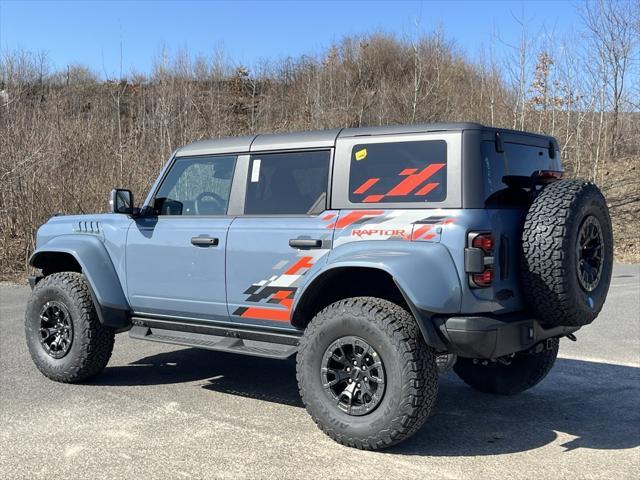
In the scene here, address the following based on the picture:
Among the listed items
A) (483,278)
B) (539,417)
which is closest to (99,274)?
(483,278)

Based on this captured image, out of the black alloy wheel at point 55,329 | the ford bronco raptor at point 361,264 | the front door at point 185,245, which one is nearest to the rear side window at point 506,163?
the ford bronco raptor at point 361,264

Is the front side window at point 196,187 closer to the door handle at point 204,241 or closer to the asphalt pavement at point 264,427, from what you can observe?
the door handle at point 204,241

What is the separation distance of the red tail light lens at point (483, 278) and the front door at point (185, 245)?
1.89 meters

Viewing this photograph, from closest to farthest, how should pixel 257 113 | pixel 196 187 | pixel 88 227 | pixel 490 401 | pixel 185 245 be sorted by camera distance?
pixel 185 245 < pixel 490 401 < pixel 196 187 < pixel 88 227 < pixel 257 113

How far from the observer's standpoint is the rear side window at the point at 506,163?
13.8 feet

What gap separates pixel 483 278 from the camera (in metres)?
3.91

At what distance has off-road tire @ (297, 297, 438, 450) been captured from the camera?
395 centimetres

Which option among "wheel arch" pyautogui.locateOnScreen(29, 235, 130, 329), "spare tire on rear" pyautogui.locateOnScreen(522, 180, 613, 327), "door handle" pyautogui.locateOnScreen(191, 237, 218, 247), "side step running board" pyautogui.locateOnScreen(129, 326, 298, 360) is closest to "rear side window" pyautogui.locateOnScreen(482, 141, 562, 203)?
"spare tire on rear" pyautogui.locateOnScreen(522, 180, 613, 327)

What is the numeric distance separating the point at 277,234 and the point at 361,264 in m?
0.80

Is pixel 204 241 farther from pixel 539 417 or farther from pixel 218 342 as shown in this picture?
pixel 539 417

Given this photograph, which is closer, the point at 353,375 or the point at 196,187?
the point at 353,375

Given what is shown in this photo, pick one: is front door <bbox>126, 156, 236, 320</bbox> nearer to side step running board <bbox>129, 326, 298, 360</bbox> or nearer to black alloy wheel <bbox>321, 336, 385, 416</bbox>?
side step running board <bbox>129, 326, 298, 360</bbox>

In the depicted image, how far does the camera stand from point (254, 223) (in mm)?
4836

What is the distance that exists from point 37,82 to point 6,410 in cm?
1820
